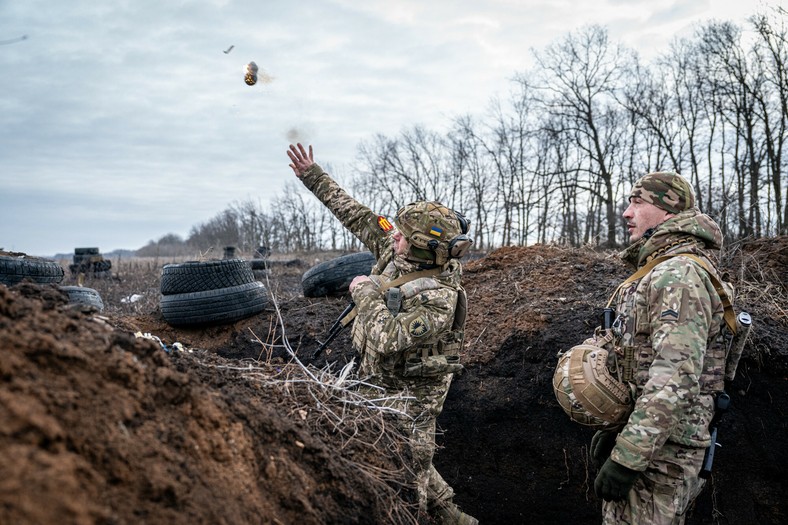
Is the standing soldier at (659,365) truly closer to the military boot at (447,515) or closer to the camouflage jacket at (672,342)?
the camouflage jacket at (672,342)


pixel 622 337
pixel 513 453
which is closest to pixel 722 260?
pixel 513 453

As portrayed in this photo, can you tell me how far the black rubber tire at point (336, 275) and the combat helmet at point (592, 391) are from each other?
5.53 meters

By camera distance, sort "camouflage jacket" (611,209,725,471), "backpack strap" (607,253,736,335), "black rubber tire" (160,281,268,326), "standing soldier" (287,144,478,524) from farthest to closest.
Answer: "black rubber tire" (160,281,268,326) → "standing soldier" (287,144,478,524) → "backpack strap" (607,253,736,335) → "camouflage jacket" (611,209,725,471)

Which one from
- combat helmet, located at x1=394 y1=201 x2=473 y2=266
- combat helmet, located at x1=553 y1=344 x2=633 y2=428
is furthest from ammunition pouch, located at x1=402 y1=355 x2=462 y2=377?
combat helmet, located at x1=553 y1=344 x2=633 y2=428

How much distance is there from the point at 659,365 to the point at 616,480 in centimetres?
60

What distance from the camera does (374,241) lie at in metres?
4.02

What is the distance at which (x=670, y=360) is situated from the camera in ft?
7.80

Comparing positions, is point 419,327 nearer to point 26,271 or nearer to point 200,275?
point 200,275

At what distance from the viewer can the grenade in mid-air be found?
532cm

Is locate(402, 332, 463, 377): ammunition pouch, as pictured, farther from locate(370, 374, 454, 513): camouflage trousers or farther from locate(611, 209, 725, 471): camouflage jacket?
locate(611, 209, 725, 471): camouflage jacket

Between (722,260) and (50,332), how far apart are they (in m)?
8.55

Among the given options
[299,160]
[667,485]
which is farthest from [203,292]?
[667,485]

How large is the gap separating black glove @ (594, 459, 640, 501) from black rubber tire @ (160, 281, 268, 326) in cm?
582

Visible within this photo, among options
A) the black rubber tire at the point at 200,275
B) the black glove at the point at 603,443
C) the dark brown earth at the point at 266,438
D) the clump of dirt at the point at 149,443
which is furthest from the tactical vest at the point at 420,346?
the black rubber tire at the point at 200,275
